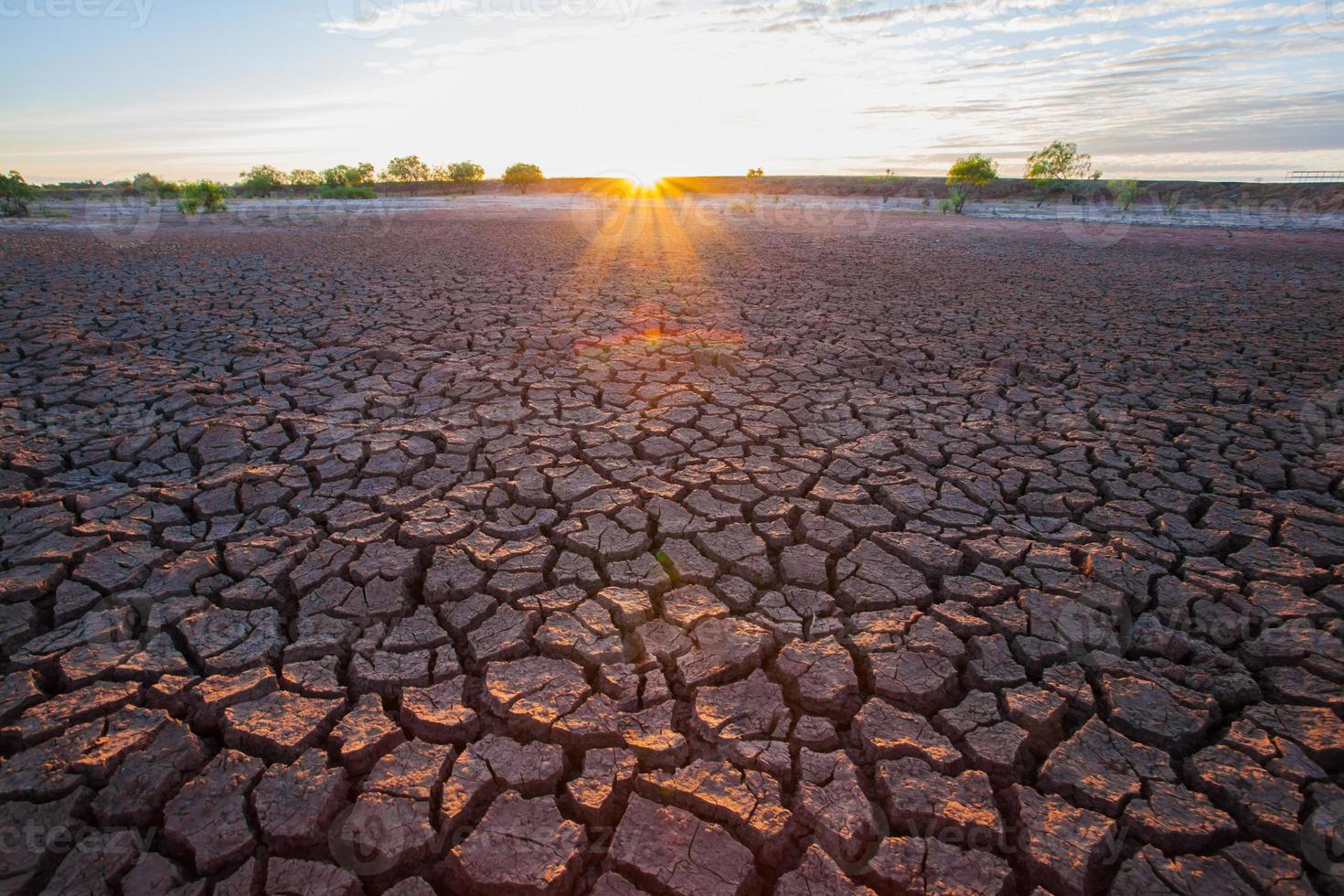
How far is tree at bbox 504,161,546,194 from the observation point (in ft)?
164

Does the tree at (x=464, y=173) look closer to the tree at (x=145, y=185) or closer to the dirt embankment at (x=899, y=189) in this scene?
the dirt embankment at (x=899, y=189)

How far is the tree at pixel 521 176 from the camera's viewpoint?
49.9 m

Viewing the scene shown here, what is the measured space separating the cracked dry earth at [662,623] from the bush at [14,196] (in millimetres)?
22872

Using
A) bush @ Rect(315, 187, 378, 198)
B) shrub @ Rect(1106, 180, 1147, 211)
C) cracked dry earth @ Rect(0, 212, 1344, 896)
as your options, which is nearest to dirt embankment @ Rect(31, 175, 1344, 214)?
shrub @ Rect(1106, 180, 1147, 211)

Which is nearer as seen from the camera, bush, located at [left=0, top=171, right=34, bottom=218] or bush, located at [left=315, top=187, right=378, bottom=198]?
bush, located at [left=0, top=171, right=34, bottom=218]

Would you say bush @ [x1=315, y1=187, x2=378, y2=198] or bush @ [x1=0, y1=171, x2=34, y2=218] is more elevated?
bush @ [x1=315, y1=187, x2=378, y2=198]

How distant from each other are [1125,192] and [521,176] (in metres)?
40.6

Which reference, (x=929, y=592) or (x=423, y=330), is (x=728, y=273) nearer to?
(x=423, y=330)

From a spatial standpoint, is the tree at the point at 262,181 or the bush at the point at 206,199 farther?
the tree at the point at 262,181

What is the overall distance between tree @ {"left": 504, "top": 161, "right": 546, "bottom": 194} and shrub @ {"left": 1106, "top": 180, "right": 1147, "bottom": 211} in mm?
39211

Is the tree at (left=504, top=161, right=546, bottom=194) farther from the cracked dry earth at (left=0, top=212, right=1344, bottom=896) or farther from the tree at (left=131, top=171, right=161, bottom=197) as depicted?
the cracked dry earth at (left=0, top=212, right=1344, bottom=896)

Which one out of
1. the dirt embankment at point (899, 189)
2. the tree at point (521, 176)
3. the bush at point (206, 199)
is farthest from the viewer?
the tree at point (521, 176)

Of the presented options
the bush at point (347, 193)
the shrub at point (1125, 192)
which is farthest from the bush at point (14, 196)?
the shrub at point (1125, 192)

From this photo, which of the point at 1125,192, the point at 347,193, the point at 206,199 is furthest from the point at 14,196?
the point at 1125,192
